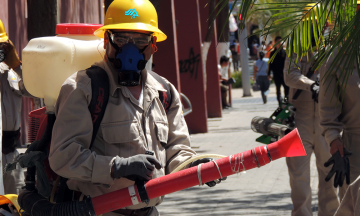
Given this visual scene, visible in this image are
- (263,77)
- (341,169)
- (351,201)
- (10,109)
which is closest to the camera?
(351,201)

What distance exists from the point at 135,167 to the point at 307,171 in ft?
10.3

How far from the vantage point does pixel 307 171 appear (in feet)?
17.2

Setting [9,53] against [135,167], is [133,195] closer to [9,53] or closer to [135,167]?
[135,167]

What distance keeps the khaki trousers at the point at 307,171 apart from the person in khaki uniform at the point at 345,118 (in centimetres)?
82

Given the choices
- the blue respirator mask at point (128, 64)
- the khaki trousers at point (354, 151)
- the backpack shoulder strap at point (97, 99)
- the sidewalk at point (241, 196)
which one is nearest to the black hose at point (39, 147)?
the backpack shoulder strap at point (97, 99)

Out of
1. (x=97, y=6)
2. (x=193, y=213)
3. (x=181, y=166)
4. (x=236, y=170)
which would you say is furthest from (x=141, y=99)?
(x=97, y=6)

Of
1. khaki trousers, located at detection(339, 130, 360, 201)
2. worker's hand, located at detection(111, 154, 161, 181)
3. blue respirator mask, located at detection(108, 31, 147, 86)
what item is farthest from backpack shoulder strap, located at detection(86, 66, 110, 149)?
khaki trousers, located at detection(339, 130, 360, 201)

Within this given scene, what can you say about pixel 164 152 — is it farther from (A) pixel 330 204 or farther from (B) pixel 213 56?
(B) pixel 213 56

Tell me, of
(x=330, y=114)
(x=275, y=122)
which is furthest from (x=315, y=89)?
(x=330, y=114)

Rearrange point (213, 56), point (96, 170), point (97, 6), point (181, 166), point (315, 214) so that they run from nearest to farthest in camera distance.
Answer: point (96, 170)
point (181, 166)
point (315, 214)
point (97, 6)
point (213, 56)

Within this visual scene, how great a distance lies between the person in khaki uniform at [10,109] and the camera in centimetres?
506

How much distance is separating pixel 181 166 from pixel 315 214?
10.9 feet

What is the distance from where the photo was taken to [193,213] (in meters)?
5.89

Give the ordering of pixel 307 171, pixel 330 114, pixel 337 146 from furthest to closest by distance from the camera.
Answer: pixel 307 171 → pixel 330 114 → pixel 337 146
